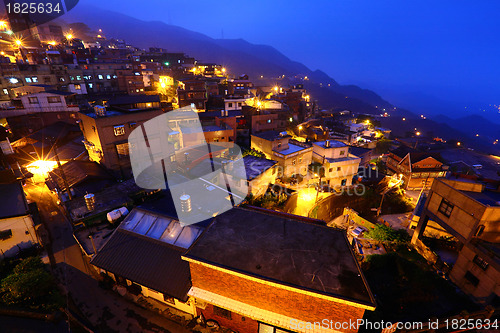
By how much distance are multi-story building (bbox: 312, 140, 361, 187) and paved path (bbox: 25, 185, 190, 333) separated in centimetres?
2842

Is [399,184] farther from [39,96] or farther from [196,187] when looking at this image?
[39,96]

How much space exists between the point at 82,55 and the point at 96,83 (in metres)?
19.7

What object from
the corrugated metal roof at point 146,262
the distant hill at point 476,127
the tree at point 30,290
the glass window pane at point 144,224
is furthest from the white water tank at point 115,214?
the distant hill at point 476,127

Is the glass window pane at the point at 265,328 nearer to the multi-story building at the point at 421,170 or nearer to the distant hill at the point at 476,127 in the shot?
the multi-story building at the point at 421,170

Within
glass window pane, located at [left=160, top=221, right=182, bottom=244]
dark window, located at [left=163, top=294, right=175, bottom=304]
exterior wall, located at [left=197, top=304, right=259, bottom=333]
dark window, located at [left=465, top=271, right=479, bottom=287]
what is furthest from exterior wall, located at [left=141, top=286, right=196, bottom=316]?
dark window, located at [left=465, top=271, right=479, bottom=287]

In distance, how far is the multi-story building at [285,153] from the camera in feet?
103

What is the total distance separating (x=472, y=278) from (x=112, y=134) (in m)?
35.9

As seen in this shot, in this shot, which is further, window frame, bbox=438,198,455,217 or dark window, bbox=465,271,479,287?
window frame, bbox=438,198,455,217

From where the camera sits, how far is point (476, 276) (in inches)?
616

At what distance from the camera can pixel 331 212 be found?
1256 inches

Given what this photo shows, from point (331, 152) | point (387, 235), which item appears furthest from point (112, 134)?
point (387, 235)

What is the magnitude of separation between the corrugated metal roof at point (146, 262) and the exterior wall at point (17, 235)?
7.41 metres

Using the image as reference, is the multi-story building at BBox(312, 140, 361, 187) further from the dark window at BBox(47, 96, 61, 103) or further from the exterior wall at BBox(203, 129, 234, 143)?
the dark window at BBox(47, 96, 61, 103)

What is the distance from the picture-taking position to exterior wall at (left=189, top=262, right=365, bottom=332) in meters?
8.74
